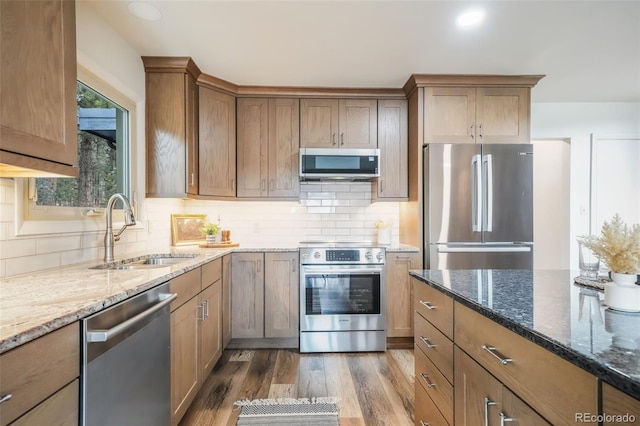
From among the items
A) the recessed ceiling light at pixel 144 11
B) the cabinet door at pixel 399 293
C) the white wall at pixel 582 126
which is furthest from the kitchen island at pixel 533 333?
the white wall at pixel 582 126

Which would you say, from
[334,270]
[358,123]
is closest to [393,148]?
[358,123]

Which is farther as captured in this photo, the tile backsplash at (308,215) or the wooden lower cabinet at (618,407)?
the tile backsplash at (308,215)

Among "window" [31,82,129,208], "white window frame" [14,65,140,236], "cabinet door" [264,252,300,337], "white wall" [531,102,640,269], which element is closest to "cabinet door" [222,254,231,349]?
"cabinet door" [264,252,300,337]

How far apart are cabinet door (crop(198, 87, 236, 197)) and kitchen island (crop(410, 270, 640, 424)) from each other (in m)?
2.17

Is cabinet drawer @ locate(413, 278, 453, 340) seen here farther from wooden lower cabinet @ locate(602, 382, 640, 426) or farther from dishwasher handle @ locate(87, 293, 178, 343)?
dishwasher handle @ locate(87, 293, 178, 343)

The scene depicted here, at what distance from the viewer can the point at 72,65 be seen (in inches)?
50.3

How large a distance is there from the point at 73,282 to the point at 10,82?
0.76 m

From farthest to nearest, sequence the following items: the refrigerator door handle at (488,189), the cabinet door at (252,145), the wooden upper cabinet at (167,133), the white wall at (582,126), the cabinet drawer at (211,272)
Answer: the white wall at (582,126), the cabinet door at (252,145), the refrigerator door handle at (488,189), the wooden upper cabinet at (167,133), the cabinet drawer at (211,272)

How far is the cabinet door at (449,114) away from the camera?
9.46 ft

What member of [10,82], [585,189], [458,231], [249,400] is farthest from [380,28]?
[585,189]

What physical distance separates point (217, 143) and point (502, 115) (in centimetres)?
274

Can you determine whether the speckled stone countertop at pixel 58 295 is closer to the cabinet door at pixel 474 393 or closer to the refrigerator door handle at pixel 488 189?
the cabinet door at pixel 474 393

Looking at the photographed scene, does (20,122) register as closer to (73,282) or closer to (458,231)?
(73,282)

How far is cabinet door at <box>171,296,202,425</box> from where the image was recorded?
160cm
